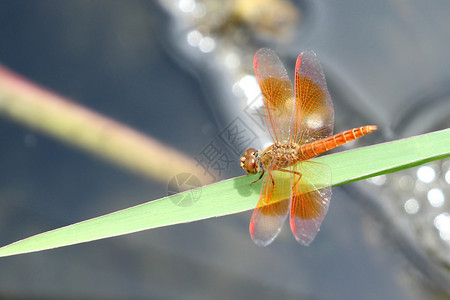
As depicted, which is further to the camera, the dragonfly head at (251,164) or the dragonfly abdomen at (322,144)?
the dragonfly abdomen at (322,144)

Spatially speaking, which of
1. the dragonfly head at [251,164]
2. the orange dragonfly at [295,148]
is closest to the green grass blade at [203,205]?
the orange dragonfly at [295,148]

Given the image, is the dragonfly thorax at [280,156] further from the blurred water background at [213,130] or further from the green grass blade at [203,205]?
the blurred water background at [213,130]

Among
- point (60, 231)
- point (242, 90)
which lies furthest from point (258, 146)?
point (60, 231)

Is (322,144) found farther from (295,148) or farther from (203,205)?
(203,205)

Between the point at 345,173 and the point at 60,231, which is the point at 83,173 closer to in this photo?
the point at 60,231

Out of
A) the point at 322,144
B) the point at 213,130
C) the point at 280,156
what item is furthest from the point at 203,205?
the point at 213,130

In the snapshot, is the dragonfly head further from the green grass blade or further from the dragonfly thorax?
the green grass blade

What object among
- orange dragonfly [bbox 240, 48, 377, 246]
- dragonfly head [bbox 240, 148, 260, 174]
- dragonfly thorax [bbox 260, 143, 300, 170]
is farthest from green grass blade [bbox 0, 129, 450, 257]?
dragonfly thorax [bbox 260, 143, 300, 170]

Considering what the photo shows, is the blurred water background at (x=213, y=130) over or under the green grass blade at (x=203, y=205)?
over
